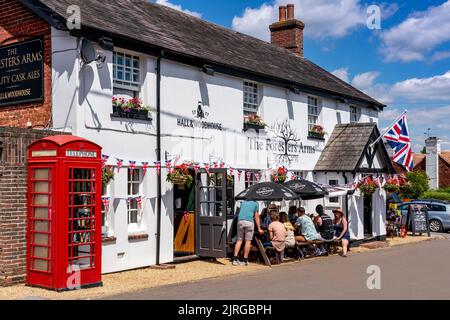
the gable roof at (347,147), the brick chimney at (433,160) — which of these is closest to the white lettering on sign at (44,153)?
the gable roof at (347,147)

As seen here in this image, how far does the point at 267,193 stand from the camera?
15180 mm

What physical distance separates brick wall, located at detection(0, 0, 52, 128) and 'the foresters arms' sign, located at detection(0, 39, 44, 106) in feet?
0.43

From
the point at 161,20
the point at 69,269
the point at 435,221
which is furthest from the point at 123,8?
Result: the point at 435,221

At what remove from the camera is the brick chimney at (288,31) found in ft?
88.8

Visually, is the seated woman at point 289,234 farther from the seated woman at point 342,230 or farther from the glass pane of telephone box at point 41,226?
the glass pane of telephone box at point 41,226

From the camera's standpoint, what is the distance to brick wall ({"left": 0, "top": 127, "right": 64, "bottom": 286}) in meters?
11.0

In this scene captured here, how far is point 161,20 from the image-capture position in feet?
59.2

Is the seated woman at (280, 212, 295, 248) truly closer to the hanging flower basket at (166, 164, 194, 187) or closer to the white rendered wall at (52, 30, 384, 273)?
the white rendered wall at (52, 30, 384, 273)

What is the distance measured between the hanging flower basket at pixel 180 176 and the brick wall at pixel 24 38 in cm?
324

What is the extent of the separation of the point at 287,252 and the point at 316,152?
5.79 meters

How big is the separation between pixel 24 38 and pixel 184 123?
14.5ft

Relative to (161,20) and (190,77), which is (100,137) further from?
(161,20)

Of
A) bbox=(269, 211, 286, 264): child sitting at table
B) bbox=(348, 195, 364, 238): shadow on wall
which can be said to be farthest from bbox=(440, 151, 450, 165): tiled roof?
bbox=(269, 211, 286, 264): child sitting at table

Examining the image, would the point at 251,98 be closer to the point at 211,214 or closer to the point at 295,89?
the point at 295,89
